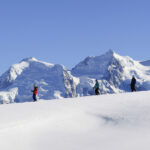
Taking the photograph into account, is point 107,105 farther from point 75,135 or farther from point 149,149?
point 149,149

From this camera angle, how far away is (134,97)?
24.3 meters

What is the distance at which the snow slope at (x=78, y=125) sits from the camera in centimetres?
1641

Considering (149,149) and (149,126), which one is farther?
(149,126)

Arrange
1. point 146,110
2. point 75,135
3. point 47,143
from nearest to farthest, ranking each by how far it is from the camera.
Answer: point 47,143, point 75,135, point 146,110

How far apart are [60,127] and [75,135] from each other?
1076mm

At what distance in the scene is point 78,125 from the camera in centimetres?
1902

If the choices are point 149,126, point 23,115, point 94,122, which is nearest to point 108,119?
point 94,122

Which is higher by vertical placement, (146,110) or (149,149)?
(146,110)

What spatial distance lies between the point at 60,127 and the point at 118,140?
3.02 metres

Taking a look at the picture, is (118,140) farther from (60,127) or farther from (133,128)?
(60,127)

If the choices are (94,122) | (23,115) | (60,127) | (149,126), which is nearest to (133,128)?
(149,126)

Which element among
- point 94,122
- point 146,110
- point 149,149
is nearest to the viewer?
point 149,149

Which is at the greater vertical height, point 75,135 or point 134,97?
point 134,97

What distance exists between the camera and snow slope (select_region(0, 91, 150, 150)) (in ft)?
53.8
